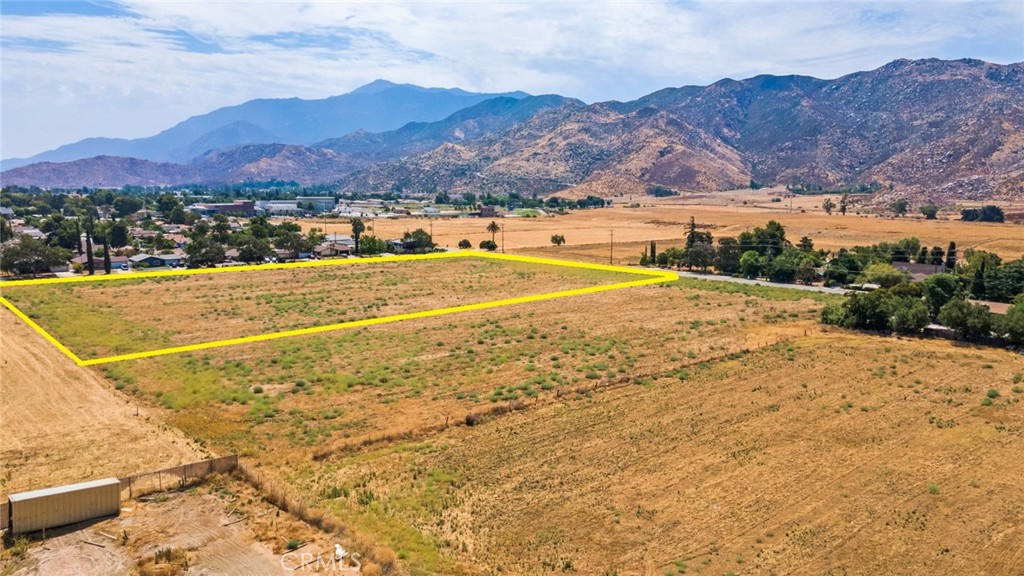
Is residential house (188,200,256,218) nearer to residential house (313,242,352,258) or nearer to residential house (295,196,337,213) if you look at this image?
residential house (295,196,337,213)

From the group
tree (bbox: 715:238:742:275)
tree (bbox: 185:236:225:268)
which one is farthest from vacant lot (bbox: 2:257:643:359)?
tree (bbox: 715:238:742:275)

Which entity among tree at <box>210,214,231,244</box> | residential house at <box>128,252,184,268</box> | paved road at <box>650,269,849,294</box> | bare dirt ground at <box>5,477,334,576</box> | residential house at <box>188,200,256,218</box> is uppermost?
residential house at <box>188,200,256,218</box>

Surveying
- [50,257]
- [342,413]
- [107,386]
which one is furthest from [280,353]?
[50,257]

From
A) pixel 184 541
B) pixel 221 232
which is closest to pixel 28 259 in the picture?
pixel 221 232

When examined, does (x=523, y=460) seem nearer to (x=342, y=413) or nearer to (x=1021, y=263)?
(x=342, y=413)

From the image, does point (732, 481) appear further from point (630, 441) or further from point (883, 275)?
point (883, 275)

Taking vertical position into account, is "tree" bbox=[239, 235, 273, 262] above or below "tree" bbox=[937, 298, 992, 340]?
above

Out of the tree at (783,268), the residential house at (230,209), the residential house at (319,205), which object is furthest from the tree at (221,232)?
the residential house at (319,205)
